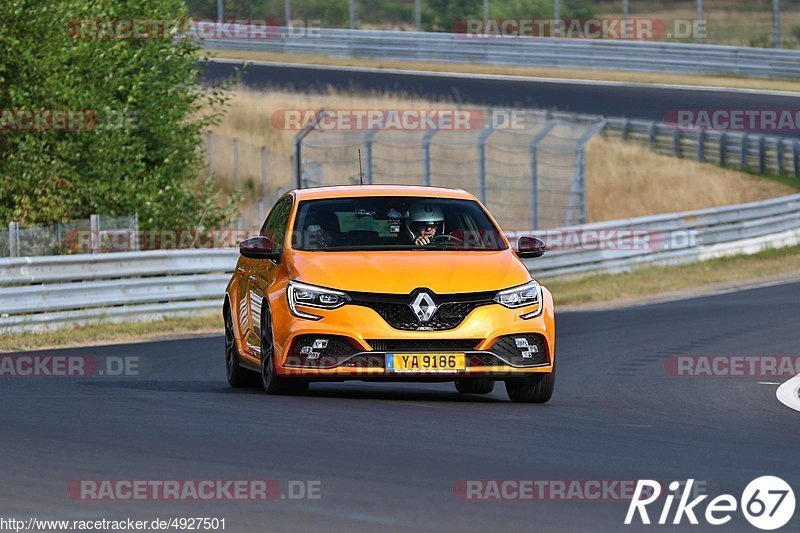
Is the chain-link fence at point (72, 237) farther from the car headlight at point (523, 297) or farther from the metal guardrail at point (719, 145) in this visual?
the metal guardrail at point (719, 145)

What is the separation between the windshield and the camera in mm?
11805

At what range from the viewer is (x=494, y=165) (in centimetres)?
3781

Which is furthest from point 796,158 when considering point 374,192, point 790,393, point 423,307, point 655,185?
point 423,307

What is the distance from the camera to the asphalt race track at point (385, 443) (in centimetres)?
691

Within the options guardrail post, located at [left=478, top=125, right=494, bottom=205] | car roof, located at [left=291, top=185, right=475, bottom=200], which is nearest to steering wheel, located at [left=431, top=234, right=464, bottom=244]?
car roof, located at [left=291, top=185, right=475, bottom=200]

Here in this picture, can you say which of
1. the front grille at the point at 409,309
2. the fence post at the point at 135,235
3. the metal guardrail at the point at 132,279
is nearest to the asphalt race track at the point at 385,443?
the front grille at the point at 409,309

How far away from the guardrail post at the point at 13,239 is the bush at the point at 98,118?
3.85 m

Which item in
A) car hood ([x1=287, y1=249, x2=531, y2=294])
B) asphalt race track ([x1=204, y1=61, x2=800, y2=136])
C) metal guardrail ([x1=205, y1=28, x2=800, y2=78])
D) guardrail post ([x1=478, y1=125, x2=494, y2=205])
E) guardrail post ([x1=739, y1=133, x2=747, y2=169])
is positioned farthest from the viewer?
metal guardrail ([x1=205, y1=28, x2=800, y2=78])

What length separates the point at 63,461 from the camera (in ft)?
27.0

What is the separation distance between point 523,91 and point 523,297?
34.5 meters

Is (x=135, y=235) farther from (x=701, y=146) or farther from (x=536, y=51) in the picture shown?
(x=536, y=51)

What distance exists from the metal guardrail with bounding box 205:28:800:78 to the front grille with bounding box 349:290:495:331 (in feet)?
119

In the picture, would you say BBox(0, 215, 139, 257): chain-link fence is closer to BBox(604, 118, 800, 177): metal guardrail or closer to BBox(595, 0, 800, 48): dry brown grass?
BBox(604, 118, 800, 177): metal guardrail

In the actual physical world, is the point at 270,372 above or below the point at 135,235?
above
